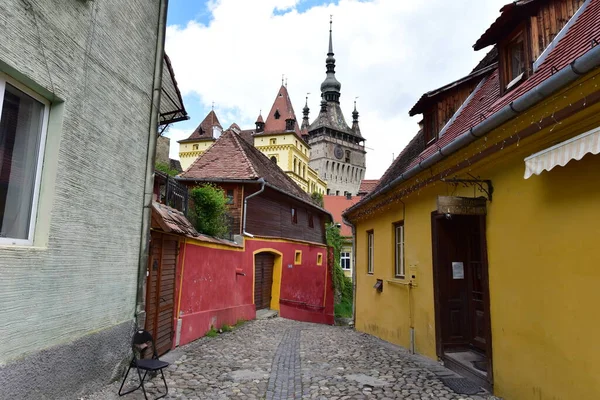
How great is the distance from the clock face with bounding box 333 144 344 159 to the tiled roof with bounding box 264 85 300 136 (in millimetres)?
23613

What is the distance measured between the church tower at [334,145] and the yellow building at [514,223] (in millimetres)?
73421

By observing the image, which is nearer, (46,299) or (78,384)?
(46,299)

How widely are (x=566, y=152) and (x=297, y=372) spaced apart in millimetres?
4614

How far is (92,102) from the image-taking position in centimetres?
463

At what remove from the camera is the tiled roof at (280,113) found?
59.5 metres

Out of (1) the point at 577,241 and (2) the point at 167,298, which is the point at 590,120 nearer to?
(1) the point at 577,241

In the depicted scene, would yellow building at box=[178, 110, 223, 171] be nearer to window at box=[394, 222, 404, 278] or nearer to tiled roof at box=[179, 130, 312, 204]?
tiled roof at box=[179, 130, 312, 204]

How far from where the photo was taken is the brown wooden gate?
22.3 ft

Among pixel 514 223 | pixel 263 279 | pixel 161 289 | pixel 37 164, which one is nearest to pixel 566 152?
pixel 514 223

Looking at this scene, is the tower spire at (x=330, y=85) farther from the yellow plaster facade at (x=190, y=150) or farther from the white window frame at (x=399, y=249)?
the white window frame at (x=399, y=249)

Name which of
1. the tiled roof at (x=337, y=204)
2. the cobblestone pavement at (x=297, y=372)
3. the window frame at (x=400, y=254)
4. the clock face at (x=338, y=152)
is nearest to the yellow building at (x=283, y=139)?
the tiled roof at (x=337, y=204)

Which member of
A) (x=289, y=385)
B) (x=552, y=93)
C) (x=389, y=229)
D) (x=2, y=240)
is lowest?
(x=289, y=385)

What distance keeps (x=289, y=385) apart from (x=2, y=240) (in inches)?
150

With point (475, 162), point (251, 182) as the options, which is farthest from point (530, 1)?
point (251, 182)
